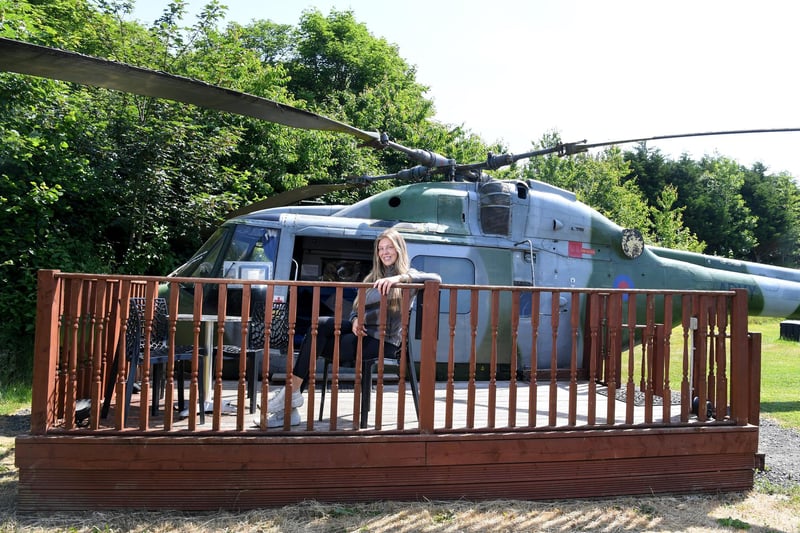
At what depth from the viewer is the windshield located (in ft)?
21.1

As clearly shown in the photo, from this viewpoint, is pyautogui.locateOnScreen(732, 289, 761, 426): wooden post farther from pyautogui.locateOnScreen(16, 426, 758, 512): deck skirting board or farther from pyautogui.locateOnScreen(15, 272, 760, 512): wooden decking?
pyautogui.locateOnScreen(16, 426, 758, 512): deck skirting board

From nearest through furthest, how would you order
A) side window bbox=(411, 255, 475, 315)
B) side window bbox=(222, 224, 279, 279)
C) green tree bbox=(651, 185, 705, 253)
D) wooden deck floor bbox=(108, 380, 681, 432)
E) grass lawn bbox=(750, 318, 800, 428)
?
1. wooden deck floor bbox=(108, 380, 681, 432)
2. side window bbox=(222, 224, 279, 279)
3. side window bbox=(411, 255, 475, 315)
4. grass lawn bbox=(750, 318, 800, 428)
5. green tree bbox=(651, 185, 705, 253)

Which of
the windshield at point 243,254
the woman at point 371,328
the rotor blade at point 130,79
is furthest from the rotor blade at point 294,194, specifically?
the woman at point 371,328

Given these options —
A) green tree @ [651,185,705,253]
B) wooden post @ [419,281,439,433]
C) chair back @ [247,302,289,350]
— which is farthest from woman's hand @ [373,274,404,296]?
green tree @ [651,185,705,253]

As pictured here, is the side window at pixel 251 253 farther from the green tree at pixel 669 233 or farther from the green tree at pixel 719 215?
the green tree at pixel 719 215


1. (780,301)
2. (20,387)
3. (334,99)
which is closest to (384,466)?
(20,387)

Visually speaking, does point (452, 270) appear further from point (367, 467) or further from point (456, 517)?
point (456, 517)

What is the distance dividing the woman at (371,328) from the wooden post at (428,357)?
0.17 meters

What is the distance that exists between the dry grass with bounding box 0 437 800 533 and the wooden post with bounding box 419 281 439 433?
1.84 feet

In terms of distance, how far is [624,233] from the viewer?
750 centimetres

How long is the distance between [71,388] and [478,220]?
4.65m

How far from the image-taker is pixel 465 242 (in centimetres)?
688

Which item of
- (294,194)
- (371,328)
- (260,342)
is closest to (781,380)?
(294,194)

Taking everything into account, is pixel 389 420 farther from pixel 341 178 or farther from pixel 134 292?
pixel 341 178
